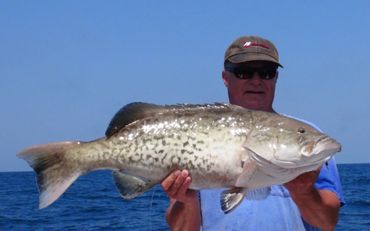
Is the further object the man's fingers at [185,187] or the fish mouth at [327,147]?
the man's fingers at [185,187]

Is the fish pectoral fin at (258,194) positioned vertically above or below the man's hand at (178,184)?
below

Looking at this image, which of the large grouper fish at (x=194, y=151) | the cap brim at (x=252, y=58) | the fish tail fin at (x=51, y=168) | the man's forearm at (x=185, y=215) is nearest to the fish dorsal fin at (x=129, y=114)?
the large grouper fish at (x=194, y=151)

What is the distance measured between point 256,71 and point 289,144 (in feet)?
3.49

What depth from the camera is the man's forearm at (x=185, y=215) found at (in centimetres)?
495

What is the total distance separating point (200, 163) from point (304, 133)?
0.73 metres

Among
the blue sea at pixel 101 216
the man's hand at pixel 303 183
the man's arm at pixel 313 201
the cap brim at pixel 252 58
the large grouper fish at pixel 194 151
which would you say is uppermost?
the cap brim at pixel 252 58

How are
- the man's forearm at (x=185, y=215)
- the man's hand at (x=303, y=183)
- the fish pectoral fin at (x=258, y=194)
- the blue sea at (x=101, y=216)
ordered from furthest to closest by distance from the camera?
the blue sea at (x=101, y=216)
the man's forearm at (x=185, y=215)
the fish pectoral fin at (x=258, y=194)
the man's hand at (x=303, y=183)

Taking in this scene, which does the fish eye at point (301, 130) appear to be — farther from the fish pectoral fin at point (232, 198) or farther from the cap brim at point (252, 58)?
the cap brim at point (252, 58)

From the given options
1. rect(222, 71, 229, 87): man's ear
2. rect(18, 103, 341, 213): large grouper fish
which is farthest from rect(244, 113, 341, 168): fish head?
rect(222, 71, 229, 87): man's ear

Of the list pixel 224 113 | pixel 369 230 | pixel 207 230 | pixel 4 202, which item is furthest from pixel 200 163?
pixel 4 202

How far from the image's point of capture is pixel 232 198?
13.7 feet

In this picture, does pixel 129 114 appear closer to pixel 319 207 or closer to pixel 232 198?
pixel 232 198

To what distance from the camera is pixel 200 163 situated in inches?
163

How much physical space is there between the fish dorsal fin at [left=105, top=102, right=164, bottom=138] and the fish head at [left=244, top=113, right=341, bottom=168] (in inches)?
29.0
